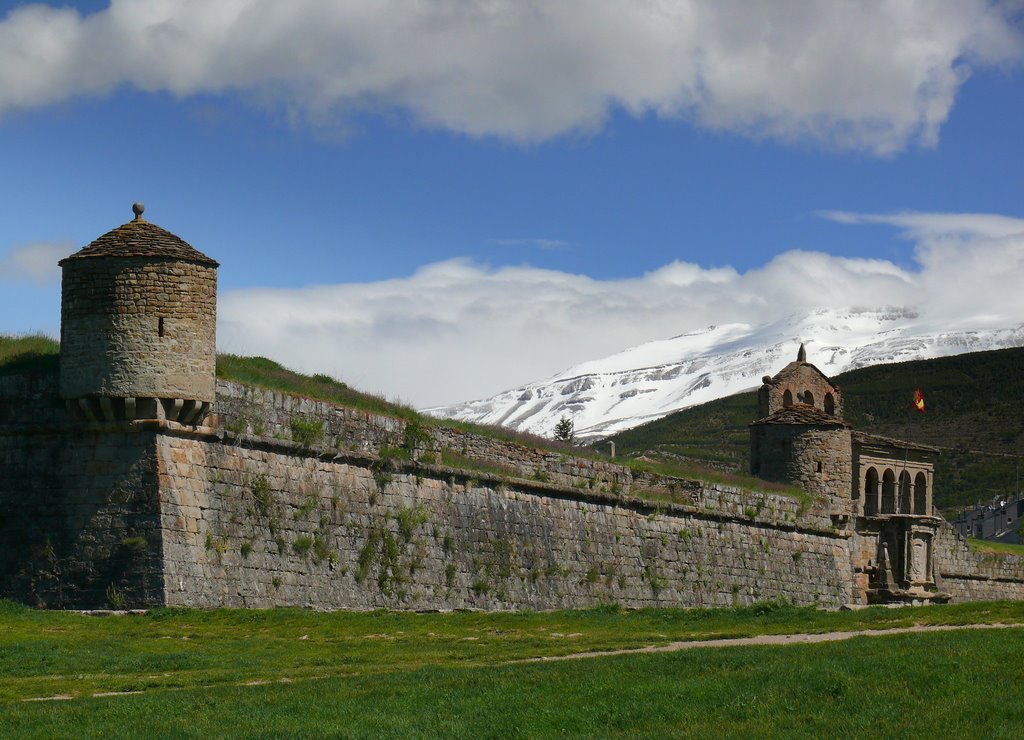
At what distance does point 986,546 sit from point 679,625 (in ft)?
117

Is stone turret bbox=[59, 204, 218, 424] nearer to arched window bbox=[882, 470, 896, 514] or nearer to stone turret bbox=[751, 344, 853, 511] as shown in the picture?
stone turret bbox=[751, 344, 853, 511]

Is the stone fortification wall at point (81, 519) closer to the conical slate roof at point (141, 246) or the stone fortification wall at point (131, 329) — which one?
the stone fortification wall at point (131, 329)

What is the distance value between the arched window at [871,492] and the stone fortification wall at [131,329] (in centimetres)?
3007

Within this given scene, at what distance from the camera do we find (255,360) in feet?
107

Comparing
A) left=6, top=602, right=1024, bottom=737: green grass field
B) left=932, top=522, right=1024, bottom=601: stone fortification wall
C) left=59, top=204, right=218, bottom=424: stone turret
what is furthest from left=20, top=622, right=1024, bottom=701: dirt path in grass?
left=932, top=522, right=1024, bottom=601: stone fortification wall

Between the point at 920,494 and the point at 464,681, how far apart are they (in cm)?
3834

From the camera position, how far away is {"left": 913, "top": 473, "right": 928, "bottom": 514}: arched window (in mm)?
53856

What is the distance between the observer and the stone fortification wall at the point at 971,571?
5468 centimetres

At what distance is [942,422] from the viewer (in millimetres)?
112125

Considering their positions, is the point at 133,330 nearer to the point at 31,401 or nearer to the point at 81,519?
the point at 31,401

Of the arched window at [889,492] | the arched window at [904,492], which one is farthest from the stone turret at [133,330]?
the arched window at [904,492]

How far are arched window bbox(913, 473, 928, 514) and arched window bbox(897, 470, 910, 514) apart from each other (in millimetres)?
219

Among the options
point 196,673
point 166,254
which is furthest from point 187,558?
point 196,673

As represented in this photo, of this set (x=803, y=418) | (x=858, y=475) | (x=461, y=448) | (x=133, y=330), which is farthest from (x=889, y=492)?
(x=133, y=330)
